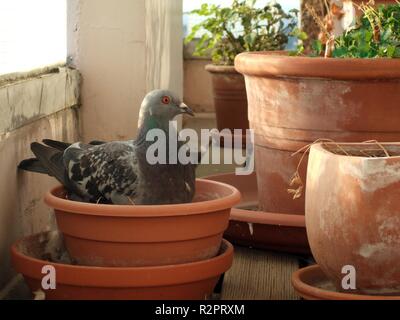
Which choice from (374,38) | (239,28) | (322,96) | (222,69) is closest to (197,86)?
(239,28)

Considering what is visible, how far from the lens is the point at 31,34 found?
2744mm

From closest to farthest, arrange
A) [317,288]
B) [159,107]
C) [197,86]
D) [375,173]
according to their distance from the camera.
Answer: [375,173] < [317,288] < [159,107] < [197,86]

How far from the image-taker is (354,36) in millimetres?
2791

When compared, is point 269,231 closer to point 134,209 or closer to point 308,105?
point 308,105

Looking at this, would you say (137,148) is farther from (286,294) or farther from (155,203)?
(286,294)

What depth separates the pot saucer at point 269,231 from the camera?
2.70 meters

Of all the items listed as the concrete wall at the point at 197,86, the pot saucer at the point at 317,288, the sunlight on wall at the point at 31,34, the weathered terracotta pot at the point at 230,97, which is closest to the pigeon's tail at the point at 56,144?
the sunlight on wall at the point at 31,34

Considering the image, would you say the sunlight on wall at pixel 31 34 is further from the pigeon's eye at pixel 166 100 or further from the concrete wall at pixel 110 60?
the pigeon's eye at pixel 166 100

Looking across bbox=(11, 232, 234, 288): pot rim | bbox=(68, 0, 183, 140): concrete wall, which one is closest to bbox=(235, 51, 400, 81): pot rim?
bbox=(68, 0, 183, 140): concrete wall

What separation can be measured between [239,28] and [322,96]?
9.97ft

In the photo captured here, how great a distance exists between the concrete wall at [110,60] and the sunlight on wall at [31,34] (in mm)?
42

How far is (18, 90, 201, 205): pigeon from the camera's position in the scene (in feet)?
7.42

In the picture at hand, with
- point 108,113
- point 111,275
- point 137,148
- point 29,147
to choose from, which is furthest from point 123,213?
point 108,113

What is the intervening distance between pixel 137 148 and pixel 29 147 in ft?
1.18
